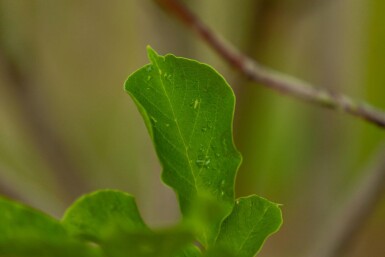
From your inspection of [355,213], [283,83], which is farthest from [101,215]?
[355,213]

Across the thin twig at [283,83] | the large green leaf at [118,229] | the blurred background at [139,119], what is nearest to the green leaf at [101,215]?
the large green leaf at [118,229]

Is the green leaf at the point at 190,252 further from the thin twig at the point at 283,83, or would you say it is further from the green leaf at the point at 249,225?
the thin twig at the point at 283,83

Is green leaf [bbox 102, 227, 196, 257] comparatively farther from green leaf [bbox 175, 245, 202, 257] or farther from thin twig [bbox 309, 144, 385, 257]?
thin twig [bbox 309, 144, 385, 257]

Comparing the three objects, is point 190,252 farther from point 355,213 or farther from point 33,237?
point 355,213

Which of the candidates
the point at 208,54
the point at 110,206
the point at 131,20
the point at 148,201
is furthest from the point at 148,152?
the point at 110,206

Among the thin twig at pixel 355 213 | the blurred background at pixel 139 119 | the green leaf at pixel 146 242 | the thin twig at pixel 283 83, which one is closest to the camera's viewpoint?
the green leaf at pixel 146 242

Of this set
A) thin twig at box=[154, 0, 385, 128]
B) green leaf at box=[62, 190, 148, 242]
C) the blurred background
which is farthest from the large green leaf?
the blurred background
